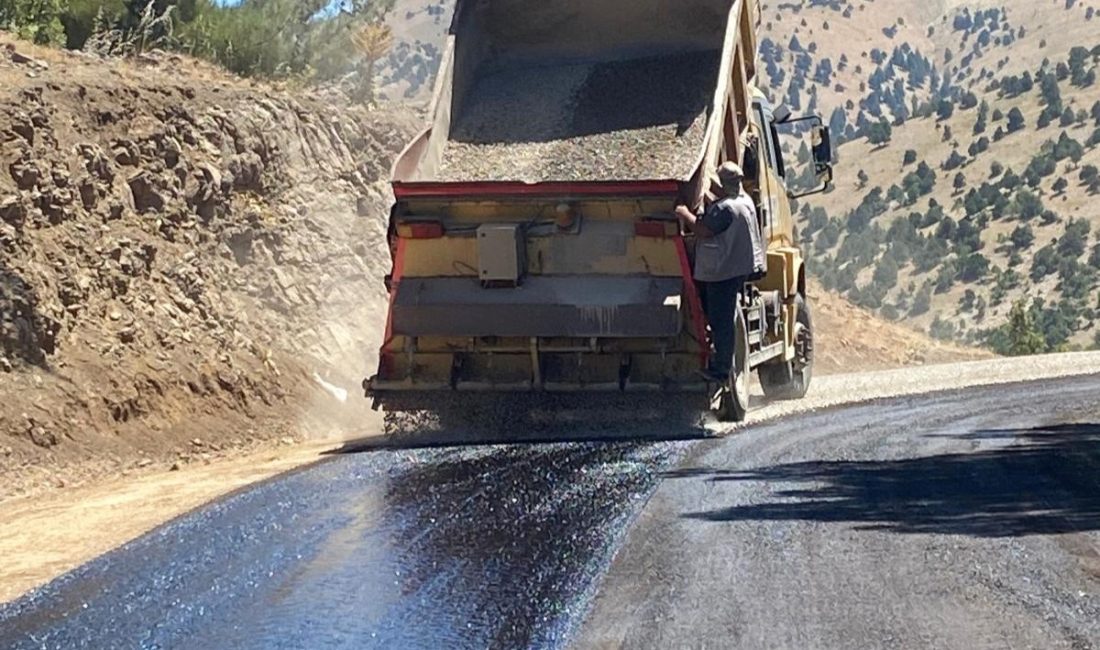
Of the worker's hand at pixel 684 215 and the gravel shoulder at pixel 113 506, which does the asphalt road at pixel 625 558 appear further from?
the worker's hand at pixel 684 215

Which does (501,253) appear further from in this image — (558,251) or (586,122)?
(586,122)

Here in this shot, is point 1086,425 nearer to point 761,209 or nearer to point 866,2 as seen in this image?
point 761,209

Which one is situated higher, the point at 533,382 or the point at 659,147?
the point at 659,147

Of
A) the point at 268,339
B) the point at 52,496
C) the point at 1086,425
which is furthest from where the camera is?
the point at 268,339

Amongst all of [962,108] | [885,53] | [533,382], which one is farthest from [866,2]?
[533,382]

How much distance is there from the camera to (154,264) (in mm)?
14594

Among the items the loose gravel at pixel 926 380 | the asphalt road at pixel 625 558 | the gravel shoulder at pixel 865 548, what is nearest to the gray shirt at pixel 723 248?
the loose gravel at pixel 926 380

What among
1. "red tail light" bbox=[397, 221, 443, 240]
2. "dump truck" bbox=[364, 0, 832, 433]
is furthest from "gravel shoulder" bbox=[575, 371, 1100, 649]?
"red tail light" bbox=[397, 221, 443, 240]

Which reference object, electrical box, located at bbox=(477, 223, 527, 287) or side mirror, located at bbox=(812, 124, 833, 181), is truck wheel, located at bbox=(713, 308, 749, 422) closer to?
electrical box, located at bbox=(477, 223, 527, 287)

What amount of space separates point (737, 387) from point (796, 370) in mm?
3984

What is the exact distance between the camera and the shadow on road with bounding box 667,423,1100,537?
7441 mm

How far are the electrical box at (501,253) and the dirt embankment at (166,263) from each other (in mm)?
2658

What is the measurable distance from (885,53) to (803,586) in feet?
457

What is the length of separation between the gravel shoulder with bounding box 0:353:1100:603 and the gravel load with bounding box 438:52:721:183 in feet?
7.33
